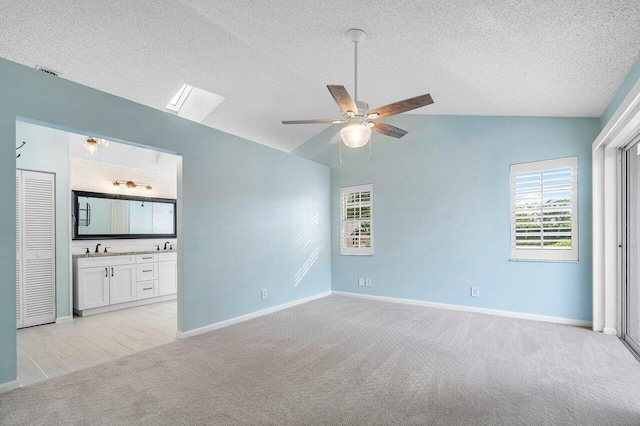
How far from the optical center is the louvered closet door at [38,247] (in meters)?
4.25

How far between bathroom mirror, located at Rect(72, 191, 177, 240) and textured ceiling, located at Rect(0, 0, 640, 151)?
77.4 inches

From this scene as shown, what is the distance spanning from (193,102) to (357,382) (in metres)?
4.42

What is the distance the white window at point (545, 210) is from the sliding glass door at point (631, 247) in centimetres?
54

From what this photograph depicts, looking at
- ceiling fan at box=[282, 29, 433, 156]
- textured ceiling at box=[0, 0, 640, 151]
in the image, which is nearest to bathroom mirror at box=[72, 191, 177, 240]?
textured ceiling at box=[0, 0, 640, 151]

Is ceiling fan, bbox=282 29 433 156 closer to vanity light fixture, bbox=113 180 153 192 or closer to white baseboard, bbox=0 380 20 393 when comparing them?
white baseboard, bbox=0 380 20 393

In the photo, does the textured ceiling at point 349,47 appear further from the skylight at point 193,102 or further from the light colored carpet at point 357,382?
the light colored carpet at point 357,382

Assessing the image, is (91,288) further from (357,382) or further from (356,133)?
(356,133)

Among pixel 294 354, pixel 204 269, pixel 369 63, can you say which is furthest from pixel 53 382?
pixel 369 63

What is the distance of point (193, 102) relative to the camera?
201 inches

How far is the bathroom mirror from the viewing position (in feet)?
17.4

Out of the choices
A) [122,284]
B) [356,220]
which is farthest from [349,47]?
[122,284]

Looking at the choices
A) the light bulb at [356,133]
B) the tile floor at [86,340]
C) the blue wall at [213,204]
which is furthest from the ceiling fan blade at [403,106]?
the tile floor at [86,340]

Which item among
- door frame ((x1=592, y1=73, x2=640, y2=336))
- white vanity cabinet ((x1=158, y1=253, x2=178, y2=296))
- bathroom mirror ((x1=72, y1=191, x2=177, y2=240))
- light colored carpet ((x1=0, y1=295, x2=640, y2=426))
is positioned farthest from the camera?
white vanity cabinet ((x1=158, y1=253, x2=178, y2=296))

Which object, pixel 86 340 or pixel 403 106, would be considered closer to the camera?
pixel 403 106
